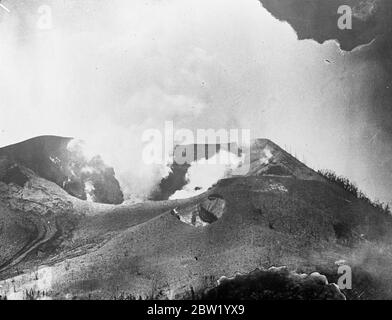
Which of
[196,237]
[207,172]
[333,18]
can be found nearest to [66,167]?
[207,172]

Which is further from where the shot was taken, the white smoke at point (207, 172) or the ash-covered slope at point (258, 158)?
the white smoke at point (207, 172)

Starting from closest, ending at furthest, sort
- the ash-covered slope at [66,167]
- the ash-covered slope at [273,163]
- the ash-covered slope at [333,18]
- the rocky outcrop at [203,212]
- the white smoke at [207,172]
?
1. the rocky outcrop at [203,212]
2. the ash-covered slope at [333,18]
3. the ash-covered slope at [273,163]
4. the white smoke at [207,172]
5. the ash-covered slope at [66,167]

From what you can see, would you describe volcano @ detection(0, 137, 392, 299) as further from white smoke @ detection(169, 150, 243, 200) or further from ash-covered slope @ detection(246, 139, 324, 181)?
white smoke @ detection(169, 150, 243, 200)

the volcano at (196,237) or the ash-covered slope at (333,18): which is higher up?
the ash-covered slope at (333,18)

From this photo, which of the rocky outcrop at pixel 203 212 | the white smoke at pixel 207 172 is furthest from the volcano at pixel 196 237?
the white smoke at pixel 207 172

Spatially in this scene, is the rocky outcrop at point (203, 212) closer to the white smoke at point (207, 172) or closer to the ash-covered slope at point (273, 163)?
the white smoke at point (207, 172)

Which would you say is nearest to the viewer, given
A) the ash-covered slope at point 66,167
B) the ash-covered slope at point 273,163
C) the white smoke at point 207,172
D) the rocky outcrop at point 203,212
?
the rocky outcrop at point 203,212

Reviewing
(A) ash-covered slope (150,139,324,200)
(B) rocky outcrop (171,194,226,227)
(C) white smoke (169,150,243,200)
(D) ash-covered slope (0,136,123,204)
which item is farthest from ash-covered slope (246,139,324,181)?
(D) ash-covered slope (0,136,123,204)

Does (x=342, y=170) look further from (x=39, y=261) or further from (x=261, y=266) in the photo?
(x=39, y=261)
